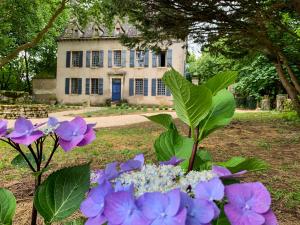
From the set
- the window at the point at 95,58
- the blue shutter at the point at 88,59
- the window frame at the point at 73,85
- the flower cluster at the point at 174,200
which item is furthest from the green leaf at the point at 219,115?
the window frame at the point at 73,85

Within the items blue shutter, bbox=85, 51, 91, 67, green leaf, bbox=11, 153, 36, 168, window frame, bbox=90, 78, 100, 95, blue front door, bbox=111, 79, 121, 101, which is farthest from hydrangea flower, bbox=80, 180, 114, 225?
blue shutter, bbox=85, 51, 91, 67

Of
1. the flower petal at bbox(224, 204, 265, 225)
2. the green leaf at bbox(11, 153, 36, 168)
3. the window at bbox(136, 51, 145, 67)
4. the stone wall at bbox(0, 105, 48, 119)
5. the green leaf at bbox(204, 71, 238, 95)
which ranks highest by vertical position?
the window at bbox(136, 51, 145, 67)

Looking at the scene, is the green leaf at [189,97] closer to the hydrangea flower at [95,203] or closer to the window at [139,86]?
the hydrangea flower at [95,203]

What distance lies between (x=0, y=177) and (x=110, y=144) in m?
3.32

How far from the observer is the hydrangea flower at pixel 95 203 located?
2.06 feet

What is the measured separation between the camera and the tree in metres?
7.53

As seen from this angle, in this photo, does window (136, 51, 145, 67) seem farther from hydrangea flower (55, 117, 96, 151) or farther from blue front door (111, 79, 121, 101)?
hydrangea flower (55, 117, 96, 151)

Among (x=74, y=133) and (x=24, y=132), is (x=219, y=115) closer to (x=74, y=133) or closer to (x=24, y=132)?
(x=74, y=133)

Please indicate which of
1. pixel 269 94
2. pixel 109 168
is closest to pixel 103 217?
pixel 109 168

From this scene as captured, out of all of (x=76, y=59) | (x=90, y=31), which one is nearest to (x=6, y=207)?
(x=76, y=59)

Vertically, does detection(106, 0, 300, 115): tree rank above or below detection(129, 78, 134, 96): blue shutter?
above

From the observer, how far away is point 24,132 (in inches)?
35.1

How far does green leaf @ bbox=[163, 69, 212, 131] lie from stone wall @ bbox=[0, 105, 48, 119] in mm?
18009

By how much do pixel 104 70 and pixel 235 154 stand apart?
27.2m
